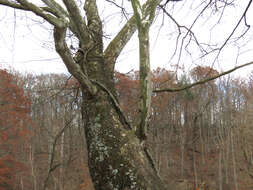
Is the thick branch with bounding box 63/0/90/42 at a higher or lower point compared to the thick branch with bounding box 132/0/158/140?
higher

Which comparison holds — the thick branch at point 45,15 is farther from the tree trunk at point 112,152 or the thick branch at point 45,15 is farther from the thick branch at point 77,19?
the tree trunk at point 112,152

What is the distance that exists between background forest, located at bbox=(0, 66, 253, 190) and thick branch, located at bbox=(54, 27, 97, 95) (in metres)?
4.64

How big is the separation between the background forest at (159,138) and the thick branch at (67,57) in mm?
4644

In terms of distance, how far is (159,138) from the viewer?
1923cm

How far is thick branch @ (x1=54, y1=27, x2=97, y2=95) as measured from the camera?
1327 mm

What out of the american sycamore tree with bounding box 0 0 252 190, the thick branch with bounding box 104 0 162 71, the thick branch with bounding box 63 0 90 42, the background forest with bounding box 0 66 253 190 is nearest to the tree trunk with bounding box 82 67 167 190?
the american sycamore tree with bounding box 0 0 252 190

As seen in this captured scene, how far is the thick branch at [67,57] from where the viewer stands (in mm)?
1327

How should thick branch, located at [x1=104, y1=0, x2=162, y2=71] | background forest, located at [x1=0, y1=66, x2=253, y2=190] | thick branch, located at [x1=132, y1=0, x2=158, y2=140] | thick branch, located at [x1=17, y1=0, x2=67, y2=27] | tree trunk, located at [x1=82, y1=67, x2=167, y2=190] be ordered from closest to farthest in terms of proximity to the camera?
thick branch, located at [x1=17, y1=0, x2=67, y2=27], tree trunk, located at [x1=82, y1=67, x2=167, y2=190], thick branch, located at [x1=132, y1=0, x2=158, y2=140], thick branch, located at [x1=104, y1=0, x2=162, y2=71], background forest, located at [x1=0, y1=66, x2=253, y2=190]

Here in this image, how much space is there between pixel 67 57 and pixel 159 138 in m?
18.7

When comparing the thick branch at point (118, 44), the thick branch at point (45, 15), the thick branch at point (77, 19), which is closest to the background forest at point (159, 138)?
the thick branch at point (118, 44)

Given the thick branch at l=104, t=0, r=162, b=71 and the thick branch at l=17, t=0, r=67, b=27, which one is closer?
the thick branch at l=17, t=0, r=67, b=27

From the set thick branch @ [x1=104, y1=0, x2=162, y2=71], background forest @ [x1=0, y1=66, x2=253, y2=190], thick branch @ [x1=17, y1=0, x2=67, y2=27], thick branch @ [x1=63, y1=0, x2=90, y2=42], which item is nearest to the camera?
thick branch @ [x1=17, y1=0, x2=67, y2=27]

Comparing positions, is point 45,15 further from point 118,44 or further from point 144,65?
point 118,44

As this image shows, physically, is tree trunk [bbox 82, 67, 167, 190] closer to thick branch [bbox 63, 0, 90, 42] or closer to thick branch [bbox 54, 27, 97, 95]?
thick branch [bbox 54, 27, 97, 95]
